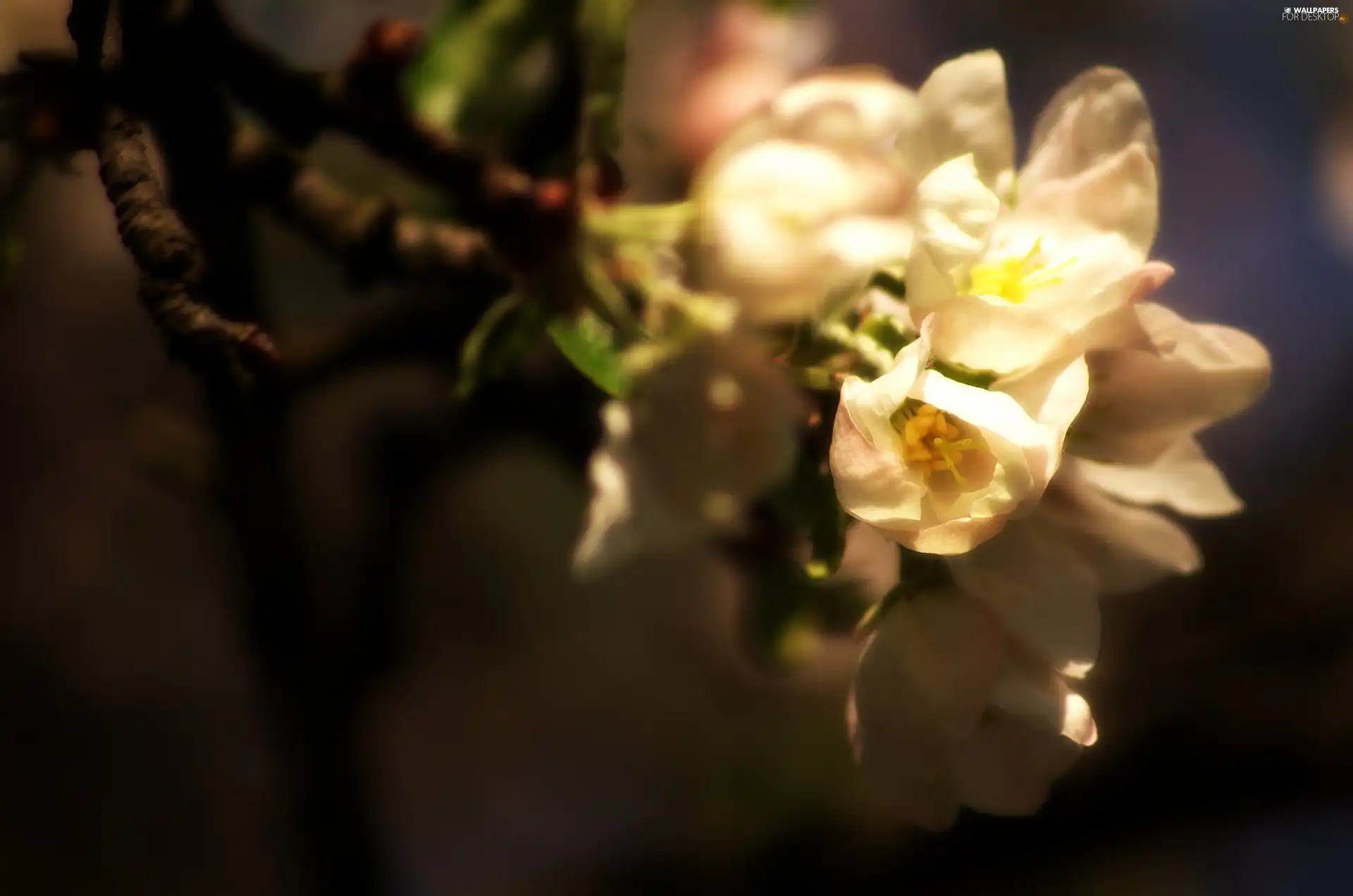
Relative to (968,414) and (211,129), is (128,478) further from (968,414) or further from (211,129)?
(968,414)

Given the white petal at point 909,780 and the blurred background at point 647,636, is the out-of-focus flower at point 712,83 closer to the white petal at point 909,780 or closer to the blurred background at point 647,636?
the blurred background at point 647,636

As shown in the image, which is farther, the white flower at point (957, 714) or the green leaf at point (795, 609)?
the green leaf at point (795, 609)

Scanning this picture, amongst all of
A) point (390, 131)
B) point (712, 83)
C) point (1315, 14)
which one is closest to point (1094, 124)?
point (390, 131)

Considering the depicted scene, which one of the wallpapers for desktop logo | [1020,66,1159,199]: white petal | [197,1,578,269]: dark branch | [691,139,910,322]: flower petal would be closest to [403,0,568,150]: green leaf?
[197,1,578,269]: dark branch

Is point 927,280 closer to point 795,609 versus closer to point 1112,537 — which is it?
point 1112,537

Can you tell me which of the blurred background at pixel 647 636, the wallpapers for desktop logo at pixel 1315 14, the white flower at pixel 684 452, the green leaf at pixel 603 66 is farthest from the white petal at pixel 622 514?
the wallpapers for desktop logo at pixel 1315 14

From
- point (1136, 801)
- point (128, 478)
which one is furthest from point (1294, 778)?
point (128, 478)
